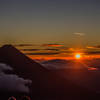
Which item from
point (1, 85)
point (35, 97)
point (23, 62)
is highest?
point (23, 62)

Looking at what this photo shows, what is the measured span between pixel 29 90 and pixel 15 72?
1449 cm

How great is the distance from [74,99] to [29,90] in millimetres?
33520

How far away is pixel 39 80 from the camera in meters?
158

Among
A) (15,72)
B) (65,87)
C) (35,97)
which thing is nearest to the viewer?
(35,97)

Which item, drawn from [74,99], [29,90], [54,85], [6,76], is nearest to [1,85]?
[6,76]

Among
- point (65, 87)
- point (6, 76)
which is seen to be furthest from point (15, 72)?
point (65, 87)

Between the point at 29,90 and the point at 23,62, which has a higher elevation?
the point at 23,62

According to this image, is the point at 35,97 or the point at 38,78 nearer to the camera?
the point at 35,97

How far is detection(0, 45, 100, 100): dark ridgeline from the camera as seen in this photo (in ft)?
493

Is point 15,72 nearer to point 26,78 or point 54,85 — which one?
point 26,78

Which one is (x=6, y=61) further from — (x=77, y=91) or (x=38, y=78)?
(x=77, y=91)

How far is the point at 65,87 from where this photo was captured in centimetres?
15925

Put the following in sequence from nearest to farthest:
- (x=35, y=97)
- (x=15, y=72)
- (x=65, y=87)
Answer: (x=35, y=97) < (x=15, y=72) < (x=65, y=87)

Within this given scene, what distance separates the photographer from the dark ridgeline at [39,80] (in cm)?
15012
